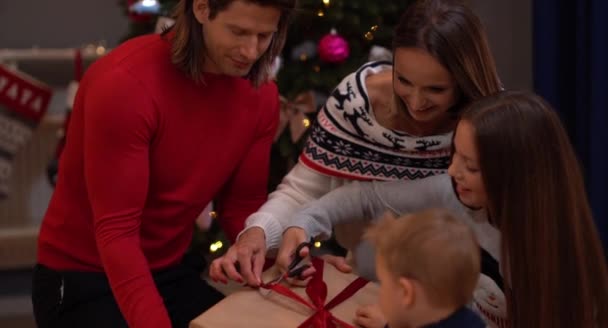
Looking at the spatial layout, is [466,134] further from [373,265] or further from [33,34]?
[33,34]

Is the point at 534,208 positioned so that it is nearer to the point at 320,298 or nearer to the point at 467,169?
the point at 467,169

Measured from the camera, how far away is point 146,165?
1619 millimetres

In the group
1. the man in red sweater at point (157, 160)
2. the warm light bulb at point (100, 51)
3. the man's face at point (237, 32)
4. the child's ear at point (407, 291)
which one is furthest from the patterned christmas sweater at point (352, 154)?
A: the warm light bulb at point (100, 51)

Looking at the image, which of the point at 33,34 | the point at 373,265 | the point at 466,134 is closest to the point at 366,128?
the point at 373,265

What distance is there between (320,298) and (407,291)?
0.92 ft

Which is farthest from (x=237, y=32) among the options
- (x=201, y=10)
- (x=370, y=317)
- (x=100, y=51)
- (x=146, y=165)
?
(x=100, y=51)

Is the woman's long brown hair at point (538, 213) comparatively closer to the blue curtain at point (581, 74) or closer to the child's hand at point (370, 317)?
the child's hand at point (370, 317)

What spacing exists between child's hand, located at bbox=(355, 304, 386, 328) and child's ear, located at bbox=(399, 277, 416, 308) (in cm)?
18

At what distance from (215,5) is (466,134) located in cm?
51

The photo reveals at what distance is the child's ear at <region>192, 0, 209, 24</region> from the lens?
5.11ft

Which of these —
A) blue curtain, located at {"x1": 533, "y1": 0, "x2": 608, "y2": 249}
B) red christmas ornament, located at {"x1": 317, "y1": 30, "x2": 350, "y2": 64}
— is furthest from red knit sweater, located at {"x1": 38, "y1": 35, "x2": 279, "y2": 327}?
blue curtain, located at {"x1": 533, "y1": 0, "x2": 608, "y2": 249}

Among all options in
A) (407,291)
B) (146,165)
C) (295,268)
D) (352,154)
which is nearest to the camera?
(407,291)

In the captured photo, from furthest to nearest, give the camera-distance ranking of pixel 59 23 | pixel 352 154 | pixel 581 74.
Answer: pixel 59 23 < pixel 581 74 < pixel 352 154

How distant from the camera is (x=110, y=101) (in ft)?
5.11
